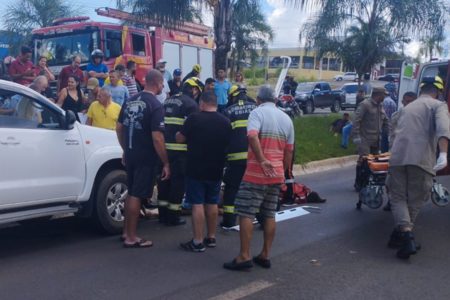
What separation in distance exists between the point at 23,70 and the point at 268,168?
7522 mm

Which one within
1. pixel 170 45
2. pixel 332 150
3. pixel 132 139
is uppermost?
pixel 170 45

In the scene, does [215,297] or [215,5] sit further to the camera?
[215,5]

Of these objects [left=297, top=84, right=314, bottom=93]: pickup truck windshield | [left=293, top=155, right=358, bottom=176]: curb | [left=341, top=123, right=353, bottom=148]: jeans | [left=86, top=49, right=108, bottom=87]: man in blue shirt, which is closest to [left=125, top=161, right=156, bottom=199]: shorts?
[left=293, top=155, right=358, bottom=176]: curb

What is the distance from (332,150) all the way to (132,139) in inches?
345

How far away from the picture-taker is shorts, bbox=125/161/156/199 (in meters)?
6.33

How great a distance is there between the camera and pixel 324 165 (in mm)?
13148

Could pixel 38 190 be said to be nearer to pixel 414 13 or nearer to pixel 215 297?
pixel 215 297

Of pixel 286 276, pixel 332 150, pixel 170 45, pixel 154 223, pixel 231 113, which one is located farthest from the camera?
pixel 170 45

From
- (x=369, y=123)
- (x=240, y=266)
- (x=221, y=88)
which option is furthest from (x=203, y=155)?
(x=221, y=88)

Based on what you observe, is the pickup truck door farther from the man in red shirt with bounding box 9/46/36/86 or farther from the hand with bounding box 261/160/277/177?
the man in red shirt with bounding box 9/46/36/86

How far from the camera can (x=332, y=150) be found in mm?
14328

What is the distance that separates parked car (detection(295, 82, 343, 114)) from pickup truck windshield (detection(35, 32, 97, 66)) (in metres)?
13.7

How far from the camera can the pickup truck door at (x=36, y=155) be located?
18.9 ft

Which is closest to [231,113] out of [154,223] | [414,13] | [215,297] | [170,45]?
Answer: [154,223]
